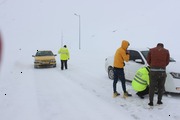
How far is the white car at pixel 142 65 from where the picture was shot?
812 cm

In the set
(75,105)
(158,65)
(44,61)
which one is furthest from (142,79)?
(44,61)

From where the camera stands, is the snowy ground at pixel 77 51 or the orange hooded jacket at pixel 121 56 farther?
the orange hooded jacket at pixel 121 56

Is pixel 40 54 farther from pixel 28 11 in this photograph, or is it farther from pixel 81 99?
pixel 28 11

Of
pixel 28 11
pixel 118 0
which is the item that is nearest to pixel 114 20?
pixel 118 0

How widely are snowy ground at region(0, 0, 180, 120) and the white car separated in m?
0.39

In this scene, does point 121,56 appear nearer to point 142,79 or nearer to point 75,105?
point 142,79

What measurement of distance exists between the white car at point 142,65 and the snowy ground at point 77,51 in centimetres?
39

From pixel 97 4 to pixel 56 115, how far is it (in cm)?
10289

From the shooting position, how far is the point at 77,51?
39.9 meters

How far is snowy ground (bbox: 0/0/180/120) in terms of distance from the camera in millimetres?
6953

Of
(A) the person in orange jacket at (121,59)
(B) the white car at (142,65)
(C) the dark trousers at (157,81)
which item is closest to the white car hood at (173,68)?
(B) the white car at (142,65)

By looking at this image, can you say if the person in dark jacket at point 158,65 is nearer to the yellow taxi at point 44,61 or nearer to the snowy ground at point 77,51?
the snowy ground at point 77,51

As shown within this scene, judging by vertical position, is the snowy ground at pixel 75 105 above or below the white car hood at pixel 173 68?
below

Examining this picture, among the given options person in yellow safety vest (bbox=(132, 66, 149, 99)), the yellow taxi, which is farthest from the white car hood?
the yellow taxi
